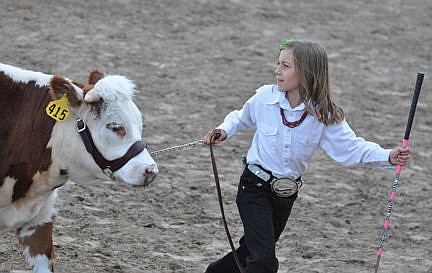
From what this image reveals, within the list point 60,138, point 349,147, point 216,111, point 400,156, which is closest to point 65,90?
point 60,138

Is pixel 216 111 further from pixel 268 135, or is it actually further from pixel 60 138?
pixel 60 138

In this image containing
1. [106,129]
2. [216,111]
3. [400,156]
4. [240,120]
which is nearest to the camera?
[400,156]

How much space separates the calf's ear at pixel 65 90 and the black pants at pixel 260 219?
38.3 inches

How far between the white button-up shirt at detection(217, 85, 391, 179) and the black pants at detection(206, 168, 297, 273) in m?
0.12

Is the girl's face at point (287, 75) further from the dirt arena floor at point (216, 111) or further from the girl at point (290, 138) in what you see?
the dirt arena floor at point (216, 111)

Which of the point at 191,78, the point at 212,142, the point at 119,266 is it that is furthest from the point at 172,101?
the point at 212,142

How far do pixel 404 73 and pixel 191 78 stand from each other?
9.66ft

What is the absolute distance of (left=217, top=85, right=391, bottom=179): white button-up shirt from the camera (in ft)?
14.2

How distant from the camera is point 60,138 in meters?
4.33

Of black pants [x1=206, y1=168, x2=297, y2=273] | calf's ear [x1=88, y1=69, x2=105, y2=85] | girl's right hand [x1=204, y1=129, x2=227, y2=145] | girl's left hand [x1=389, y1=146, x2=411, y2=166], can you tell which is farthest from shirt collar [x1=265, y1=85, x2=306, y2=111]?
calf's ear [x1=88, y1=69, x2=105, y2=85]

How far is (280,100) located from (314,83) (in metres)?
0.20

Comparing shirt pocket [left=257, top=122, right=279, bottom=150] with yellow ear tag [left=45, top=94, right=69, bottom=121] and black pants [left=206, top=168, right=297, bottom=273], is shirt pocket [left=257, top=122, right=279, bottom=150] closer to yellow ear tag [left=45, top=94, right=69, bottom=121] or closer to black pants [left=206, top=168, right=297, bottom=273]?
black pants [left=206, top=168, right=297, bottom=273]

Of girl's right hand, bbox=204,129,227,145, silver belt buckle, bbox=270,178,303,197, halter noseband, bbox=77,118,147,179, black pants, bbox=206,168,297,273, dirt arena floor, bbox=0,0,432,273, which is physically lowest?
dirt arena floor, bbox=0,0,432,273

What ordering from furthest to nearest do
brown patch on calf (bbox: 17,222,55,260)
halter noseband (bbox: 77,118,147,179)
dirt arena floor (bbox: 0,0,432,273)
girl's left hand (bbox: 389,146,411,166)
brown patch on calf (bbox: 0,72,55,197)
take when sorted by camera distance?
1. dirt arena floor (bbox: 0,0,432,273)
2. brown patch on calf (bbox: 17,222,55,260)
3. brown patch on calf (bbox: 0,72,55,197)
4. halter noseband (bbox: 77,118,147,179)
5. girl's left hand (bbox: 389,146,411,166)
